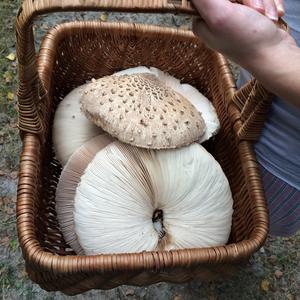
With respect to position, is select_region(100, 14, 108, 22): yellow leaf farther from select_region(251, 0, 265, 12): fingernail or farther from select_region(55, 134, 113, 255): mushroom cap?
select_region(251, 0, 265, 12): fingernail

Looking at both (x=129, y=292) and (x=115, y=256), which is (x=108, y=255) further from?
(x=129, y=292)

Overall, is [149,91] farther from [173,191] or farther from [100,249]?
[100,249]

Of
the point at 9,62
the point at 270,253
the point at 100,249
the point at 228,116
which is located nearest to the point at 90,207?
the point at 100,249

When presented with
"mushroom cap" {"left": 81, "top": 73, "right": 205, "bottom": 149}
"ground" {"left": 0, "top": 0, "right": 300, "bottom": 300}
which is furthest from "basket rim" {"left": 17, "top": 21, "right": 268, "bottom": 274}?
"ground" {"left": 0, "top": 0, "right": 300, "bottom": 300}

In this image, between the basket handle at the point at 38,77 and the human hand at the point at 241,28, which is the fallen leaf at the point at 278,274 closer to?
the basket handle at the point at 38,77

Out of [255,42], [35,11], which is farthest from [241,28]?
[35,11]
